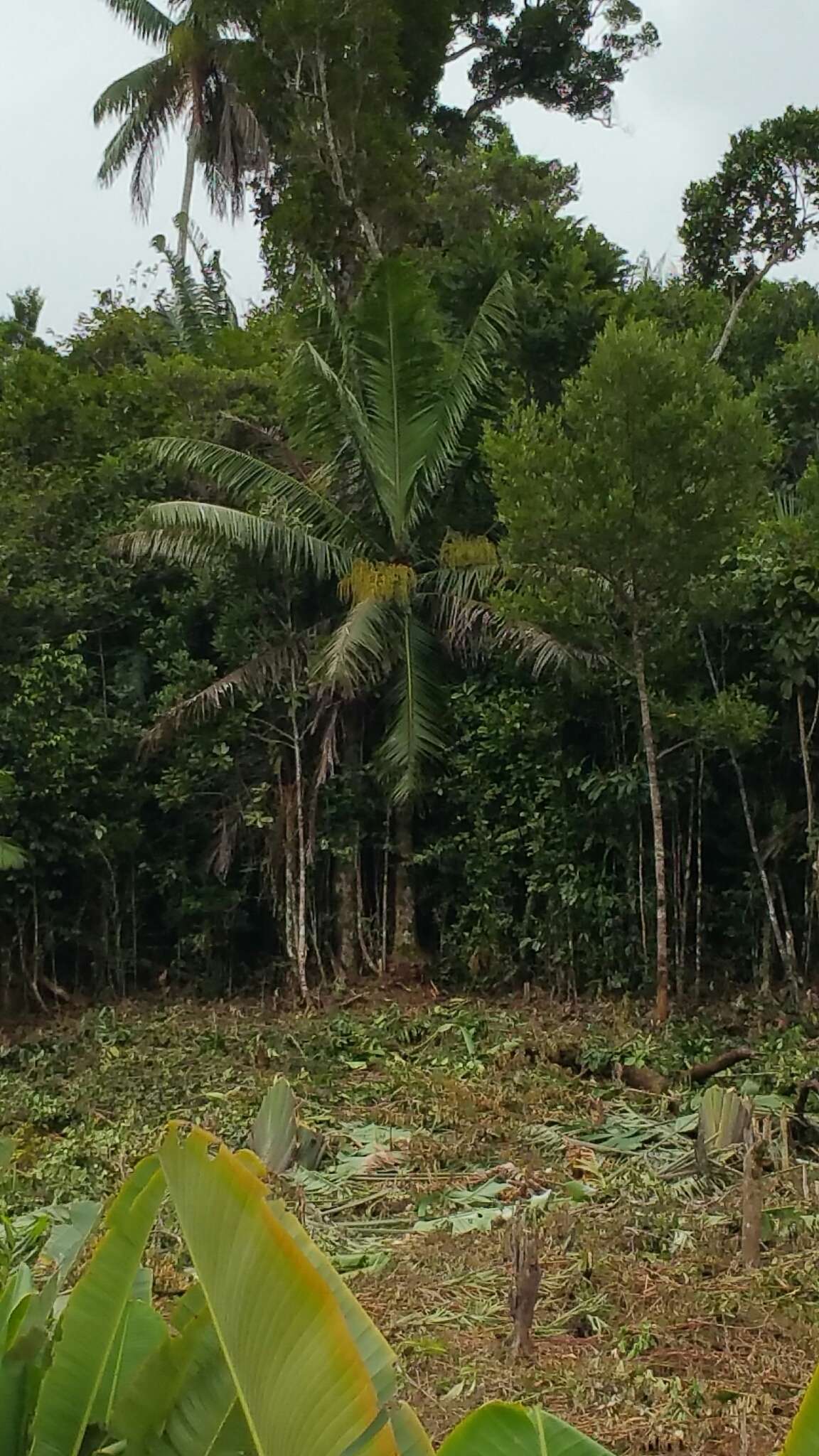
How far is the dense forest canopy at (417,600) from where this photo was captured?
7.77 meters

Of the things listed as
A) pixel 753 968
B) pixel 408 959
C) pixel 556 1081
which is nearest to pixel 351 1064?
pixel 556 1081

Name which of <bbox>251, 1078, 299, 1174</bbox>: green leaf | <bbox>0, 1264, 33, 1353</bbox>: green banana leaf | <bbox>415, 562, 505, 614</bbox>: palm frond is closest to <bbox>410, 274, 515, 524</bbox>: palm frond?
<bbox>415, 562, 505, 614</bbox>: palm frond

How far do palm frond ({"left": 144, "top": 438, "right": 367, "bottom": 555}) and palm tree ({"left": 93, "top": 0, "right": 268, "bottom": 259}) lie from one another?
698 cm

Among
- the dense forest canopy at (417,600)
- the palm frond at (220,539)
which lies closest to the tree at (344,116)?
the dense forest canopy at (417,600)

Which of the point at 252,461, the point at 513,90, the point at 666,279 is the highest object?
the point at 513,90

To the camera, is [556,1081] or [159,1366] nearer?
[159,1366]

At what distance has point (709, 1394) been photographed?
2877 millimetres

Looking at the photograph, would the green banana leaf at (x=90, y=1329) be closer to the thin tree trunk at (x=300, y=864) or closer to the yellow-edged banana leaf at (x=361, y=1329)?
the yellow-edged banana leaf at (x=361, y=1329)

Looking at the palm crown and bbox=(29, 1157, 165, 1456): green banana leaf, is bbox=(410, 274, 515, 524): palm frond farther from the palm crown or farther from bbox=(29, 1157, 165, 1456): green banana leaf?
bbox=(29, 1157, 165, 1456): green banana leaf

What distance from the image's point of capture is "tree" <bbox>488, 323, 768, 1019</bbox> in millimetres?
7082

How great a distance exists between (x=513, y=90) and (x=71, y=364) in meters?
6.36

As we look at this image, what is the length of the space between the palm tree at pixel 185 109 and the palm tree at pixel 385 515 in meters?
7.18

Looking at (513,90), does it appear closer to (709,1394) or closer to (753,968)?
(753,968)

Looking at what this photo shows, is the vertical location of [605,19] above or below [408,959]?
above
